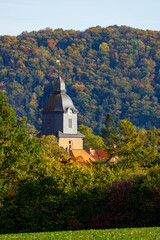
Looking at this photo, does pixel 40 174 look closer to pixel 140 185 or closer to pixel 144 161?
pixel 140 185

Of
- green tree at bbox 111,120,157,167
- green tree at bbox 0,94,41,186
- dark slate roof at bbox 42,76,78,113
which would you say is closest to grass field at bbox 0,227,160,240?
green tree at bbox 0,94,41,186

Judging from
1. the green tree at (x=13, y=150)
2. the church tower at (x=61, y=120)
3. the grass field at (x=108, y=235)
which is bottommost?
the grass field at (x=108, y=235)

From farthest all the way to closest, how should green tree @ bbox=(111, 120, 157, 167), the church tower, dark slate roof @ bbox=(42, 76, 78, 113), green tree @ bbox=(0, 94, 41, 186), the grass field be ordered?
dark slate roof @ bbox=(42, 76, 78, 113)
the church tower
green tree @ bbox=(111, 120, 157, 167)
green tree @ bbox=(0, 94, 41, 186)
the grass field

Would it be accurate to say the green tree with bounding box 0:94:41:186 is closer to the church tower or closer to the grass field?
the grass field

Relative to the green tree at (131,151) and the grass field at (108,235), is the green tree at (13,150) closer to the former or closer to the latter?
the green tree at (131,151)

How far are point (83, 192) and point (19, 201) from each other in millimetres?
5135

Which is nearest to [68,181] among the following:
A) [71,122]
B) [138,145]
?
[138,145]

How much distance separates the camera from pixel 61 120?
124875 mm

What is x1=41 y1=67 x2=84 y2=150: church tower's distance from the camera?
402 ft

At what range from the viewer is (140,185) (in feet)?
136

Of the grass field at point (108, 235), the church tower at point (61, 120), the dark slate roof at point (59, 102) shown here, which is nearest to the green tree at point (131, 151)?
the grass field at point (108, 235)

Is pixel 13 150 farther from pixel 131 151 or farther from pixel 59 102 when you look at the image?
pixel 59 102

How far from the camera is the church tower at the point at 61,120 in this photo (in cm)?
12256

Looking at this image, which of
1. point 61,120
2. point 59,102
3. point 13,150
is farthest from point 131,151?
point 59,102
